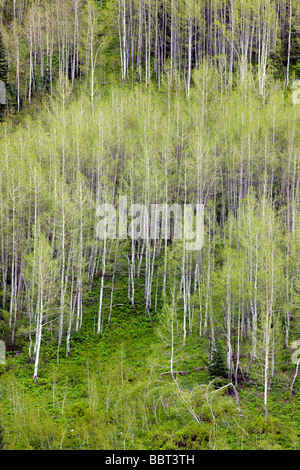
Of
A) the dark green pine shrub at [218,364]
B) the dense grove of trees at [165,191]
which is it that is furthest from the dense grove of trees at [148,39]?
the dark green pine shrub at [218,364]

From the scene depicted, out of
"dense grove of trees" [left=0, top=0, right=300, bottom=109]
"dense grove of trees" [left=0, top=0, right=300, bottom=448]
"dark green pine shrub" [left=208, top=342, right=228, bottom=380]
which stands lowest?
"dark green pine shrub" [left=208, top=342, right=228, bottom=380]

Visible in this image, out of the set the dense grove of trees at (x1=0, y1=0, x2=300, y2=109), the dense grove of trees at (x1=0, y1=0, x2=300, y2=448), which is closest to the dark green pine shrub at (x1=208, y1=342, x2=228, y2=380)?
the dense grove of trees at (x1=0, y1=0, x2=300, y2=448)

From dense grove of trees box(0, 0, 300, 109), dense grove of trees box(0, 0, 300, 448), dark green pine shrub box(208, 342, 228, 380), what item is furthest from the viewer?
dense grove of trees box(0, 0, 300, 109)

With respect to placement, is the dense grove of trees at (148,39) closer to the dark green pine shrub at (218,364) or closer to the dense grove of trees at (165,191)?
the dense grove of trees at (165,191)

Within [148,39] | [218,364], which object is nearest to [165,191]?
[218,364]

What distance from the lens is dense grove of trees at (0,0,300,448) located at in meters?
21.9

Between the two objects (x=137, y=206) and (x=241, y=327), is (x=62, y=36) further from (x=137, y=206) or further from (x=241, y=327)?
(x=241, y=327)

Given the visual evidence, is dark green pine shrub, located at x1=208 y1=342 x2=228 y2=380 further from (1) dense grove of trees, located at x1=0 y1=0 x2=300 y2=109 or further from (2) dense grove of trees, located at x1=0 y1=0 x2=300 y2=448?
(1) dense grove of trees, located at x1=0 y1=0 x2=300 y2=109

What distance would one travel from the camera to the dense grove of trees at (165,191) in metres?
21.9

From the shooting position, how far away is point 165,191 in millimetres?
27766

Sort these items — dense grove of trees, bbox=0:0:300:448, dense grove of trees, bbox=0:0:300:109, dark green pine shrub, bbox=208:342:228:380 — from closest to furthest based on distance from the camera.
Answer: dark green pine shrub, bbox=208:342:228:380 → dense grove of trees, bbox=0:0:300:448 → dense grove of trees, bbox=0:0:300:109

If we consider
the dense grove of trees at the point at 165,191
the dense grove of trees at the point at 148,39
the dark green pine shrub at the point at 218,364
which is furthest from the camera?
the dense grove of trees at the point at 148,39

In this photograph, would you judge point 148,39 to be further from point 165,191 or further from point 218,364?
point 218,364

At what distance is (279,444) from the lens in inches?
635
